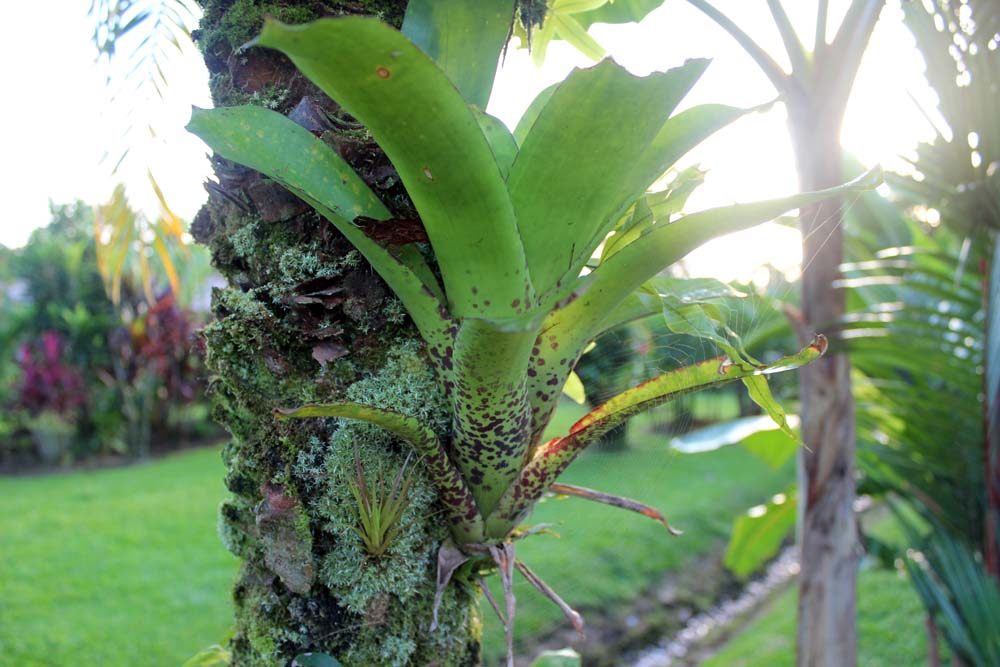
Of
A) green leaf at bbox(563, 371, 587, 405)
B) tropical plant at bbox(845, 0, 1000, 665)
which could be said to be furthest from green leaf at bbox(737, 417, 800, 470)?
green leaf at bbox(563, 371, 587, 405)

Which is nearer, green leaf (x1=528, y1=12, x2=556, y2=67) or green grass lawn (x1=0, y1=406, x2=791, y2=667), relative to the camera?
green leaf (x1=528, y1=12, x2=556, y2=67)

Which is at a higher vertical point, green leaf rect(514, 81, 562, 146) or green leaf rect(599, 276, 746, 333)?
green leaf rect(514, 81, 562, 146)

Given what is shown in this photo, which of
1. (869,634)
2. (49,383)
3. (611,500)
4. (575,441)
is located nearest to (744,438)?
(869,634)

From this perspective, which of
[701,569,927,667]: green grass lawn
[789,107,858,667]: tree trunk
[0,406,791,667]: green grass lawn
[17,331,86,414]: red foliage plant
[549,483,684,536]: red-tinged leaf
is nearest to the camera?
[549,483,684,536]: red-tinged leaf

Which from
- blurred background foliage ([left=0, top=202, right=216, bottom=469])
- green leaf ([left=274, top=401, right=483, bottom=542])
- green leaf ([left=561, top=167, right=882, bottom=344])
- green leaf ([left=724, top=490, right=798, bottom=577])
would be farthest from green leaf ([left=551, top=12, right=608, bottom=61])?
blurred background foliage ([left=0, top=202, right=216, bottom=469])

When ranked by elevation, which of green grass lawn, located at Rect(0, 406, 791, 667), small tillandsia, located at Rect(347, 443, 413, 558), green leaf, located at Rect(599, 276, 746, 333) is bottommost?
green grass lawn, located at Rect(0, 406, 791, 667)

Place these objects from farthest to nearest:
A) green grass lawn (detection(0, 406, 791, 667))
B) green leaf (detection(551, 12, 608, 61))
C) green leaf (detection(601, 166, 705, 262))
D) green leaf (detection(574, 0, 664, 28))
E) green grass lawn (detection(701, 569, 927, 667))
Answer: green grass lawn (detection(701, 569, 927, 667)), green grass lawn (detection(0, 406, 791, 667)), green leaf (detection(551, 12, 608, 61)), green leaf (detection(574, 0, 664, 28)), green leaf (detection(601, 166, 705, 262))

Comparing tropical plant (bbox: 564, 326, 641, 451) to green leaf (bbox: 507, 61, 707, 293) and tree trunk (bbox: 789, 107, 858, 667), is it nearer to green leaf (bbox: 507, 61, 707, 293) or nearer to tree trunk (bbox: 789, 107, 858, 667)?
green leaf (bbox: 507, 61, 707, 293)

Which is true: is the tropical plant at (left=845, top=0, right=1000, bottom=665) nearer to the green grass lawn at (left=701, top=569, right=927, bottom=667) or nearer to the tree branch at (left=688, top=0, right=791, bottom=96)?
the tree branch at (left=688, top=0, right=791, bottom=96)
